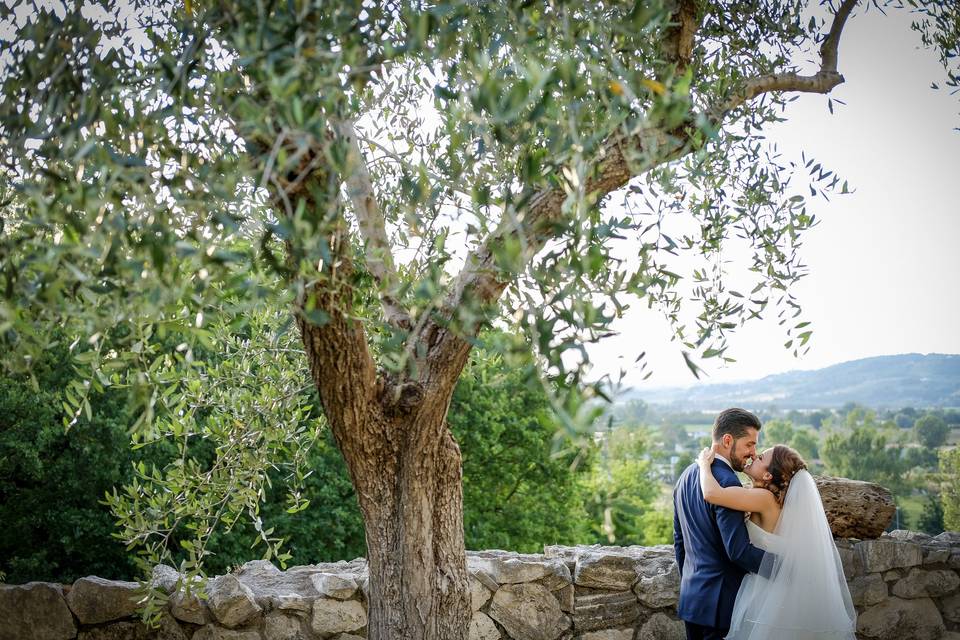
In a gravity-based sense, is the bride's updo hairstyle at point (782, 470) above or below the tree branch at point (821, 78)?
below

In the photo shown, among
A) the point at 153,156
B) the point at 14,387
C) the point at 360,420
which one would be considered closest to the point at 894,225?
the point at 360,420

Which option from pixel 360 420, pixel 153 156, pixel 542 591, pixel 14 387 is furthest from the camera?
pixel 14 387

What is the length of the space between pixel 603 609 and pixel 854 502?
6.28ft

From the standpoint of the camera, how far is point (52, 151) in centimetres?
179

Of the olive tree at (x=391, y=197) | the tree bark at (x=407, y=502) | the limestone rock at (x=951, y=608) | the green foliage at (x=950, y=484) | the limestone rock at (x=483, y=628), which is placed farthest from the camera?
the green foliage at (x=950, y=484)

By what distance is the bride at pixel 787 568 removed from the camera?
3.96 metres

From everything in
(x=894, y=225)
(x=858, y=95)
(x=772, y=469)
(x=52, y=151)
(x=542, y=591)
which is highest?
(x=858, y=95)

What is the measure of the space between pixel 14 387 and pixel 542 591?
9.69 metres

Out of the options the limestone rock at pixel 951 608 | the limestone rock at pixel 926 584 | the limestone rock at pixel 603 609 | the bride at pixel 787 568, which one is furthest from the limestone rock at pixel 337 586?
the limestone rock at pixel 951 608

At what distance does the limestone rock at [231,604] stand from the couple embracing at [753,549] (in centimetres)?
243

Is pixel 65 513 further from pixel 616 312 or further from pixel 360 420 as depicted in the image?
pixel 616 312

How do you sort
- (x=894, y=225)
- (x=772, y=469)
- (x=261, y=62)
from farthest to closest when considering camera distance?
(x=894, y=225)
(x=772, y=469)
(x=261, y=62)

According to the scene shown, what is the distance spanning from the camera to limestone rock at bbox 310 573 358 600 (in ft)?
15.2

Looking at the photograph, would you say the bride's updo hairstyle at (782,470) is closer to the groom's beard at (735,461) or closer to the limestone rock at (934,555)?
the groom's beard at (735,461)
